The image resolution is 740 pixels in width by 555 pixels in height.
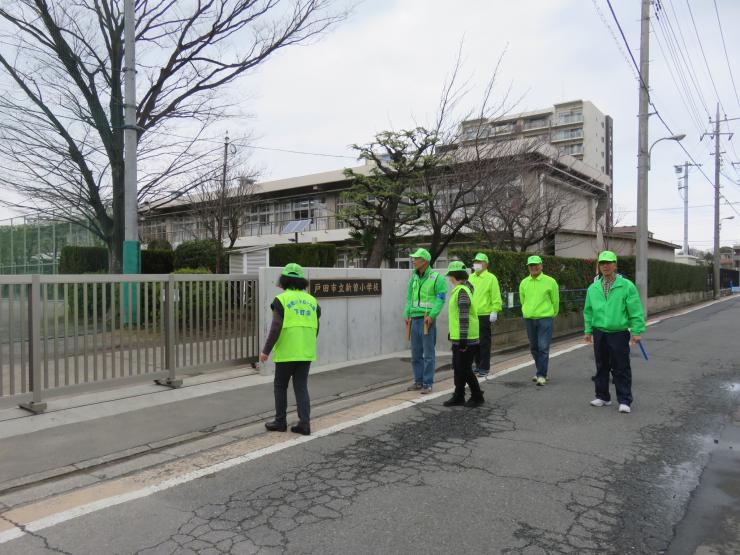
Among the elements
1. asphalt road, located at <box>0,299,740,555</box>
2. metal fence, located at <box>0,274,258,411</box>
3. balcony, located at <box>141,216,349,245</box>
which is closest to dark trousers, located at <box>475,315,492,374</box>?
asphalt road, located at <box>0,299,740,555</box>

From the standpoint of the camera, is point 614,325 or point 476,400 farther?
point 476,400

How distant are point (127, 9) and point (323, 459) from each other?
10131 mm

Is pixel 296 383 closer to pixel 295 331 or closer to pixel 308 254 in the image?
pixel 295 331

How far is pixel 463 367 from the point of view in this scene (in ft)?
21.3

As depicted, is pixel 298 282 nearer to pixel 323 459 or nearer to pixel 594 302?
pixel 323 459

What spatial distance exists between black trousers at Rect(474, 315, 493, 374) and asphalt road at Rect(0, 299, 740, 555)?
2128 mm

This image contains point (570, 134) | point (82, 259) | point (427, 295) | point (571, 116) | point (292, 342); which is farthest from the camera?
point (571, 116)

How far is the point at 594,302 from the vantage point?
6.50 m

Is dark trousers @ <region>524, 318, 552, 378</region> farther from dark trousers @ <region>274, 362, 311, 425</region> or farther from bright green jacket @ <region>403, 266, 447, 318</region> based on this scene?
dark trousers @ <region>274, 362, 311, 425</region>

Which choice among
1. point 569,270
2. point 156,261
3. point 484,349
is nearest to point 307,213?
point 156,261

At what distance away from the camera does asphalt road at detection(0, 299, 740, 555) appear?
330 cm

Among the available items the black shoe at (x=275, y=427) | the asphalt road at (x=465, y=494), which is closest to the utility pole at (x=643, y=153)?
the asphalt road at (x=465, y=494)

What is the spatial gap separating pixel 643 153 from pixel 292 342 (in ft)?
56.1

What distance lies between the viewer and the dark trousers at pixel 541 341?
7.96m
